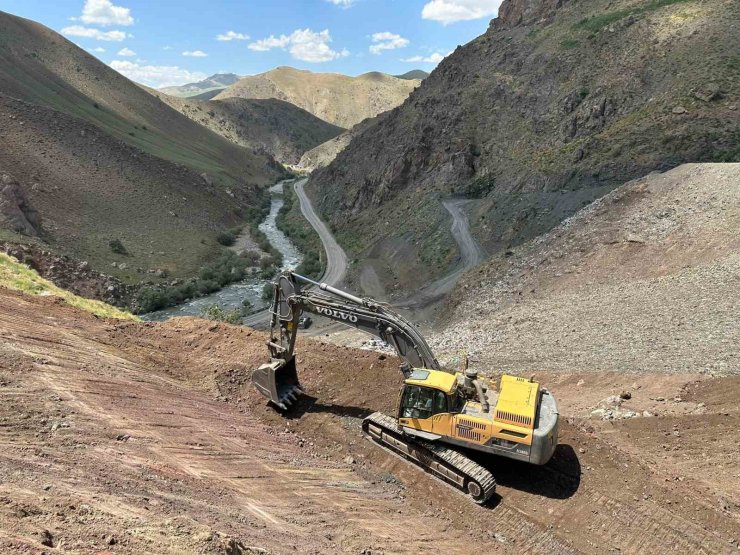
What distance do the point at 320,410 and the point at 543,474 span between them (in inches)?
245

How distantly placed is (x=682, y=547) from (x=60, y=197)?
5114 centimetres

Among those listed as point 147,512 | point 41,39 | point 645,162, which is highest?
point 41,39

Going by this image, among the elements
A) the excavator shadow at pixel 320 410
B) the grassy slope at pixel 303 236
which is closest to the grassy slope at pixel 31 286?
the excavator shadow at pixel 320 410

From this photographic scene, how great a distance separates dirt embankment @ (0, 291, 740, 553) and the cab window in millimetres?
1546

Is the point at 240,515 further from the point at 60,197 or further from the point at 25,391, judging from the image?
the point at 60,197

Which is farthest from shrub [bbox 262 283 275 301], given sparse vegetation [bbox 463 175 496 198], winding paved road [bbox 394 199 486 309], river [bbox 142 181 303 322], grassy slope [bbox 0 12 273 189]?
grassy slope [bbox 0 12 273 189]

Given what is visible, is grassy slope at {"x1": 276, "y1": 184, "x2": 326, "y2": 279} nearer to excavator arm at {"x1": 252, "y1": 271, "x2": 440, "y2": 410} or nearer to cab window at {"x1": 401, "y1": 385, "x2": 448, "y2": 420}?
excavator arm at {"x1": 252, "y1": 271, "x2": 440, "y2": 410}

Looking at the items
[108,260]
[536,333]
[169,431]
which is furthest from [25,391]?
[108,260]

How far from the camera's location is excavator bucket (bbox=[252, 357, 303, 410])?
1391 cm

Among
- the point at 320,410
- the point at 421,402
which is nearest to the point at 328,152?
the point at 320,410

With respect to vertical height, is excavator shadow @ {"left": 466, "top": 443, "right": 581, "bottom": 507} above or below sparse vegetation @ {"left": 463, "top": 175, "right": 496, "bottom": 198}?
below

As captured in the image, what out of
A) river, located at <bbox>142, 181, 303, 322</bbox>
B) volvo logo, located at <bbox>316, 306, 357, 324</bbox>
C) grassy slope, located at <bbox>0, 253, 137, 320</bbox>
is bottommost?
river, located at <bbox>142, 181, 303, 322</bbox>

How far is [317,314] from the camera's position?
1379cm

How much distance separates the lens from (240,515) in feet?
28.3
